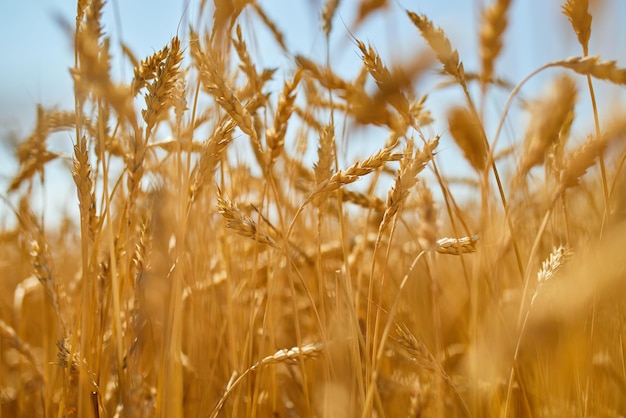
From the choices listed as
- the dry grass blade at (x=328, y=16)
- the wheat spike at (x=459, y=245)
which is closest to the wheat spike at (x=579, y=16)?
the wheat spike at (x=459, y=245)

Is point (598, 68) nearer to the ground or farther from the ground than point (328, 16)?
nearer to the ground

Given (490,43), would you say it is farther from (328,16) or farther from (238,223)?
(238,223)

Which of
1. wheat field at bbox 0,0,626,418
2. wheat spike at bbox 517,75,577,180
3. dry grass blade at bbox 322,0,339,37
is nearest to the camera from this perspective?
wheat field at bbox 0,0,626,418

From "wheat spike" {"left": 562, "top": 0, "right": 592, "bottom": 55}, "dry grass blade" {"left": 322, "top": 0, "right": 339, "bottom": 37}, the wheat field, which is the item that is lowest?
the wheat field

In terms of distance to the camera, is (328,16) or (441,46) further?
(328,16)

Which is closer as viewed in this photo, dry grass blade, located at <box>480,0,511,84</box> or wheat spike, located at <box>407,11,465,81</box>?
wheat spike, located at <box>407,11,465,81</box>

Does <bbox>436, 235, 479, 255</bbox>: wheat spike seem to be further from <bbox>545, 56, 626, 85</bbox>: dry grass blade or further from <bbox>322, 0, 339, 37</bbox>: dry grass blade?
<bbox>322, 0, 339, 37</bbox>: dry grass blade

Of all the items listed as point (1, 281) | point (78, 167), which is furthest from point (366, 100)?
point (1, 281)

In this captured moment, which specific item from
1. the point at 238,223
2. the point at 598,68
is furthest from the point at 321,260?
the point at 598,68

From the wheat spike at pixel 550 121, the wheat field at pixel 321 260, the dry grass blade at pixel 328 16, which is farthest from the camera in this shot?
the dry grass blade at pixel 328 16

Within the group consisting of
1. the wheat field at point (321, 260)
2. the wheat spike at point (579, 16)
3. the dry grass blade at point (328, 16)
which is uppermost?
the dry grass blade at point (328, 16)

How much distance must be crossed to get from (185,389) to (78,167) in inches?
21.8

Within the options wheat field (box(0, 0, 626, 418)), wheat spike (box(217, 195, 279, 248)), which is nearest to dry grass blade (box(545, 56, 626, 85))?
wheat field (box(0, 0, 626, 418))

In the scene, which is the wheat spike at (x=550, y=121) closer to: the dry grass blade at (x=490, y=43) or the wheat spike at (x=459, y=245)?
the dry grass blade at (x=490, y=43)
